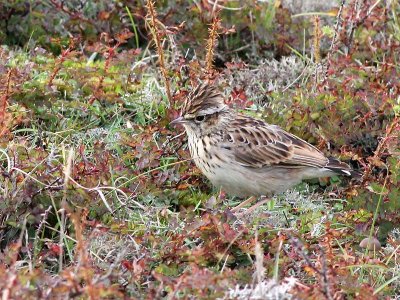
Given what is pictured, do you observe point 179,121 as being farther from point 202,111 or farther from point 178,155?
point 178,155

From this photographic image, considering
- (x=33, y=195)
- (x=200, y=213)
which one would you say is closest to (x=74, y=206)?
(x=33, y=195)

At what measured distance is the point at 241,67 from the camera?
29.2ft

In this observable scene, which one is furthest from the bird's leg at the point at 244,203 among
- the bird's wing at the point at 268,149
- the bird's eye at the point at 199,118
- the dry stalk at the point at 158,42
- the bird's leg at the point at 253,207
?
the dry stalk at the point at 158,42

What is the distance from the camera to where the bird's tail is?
24.9 feet

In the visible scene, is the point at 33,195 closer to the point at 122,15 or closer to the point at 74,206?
the point at 74,206

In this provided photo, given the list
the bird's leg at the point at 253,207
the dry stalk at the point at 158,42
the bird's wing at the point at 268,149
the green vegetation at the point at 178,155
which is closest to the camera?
the green vegetation at the point at 178,155

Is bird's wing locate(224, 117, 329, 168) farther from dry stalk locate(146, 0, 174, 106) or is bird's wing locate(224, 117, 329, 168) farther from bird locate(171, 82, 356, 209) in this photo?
dry stalk locate(146, 0, 174, 106)

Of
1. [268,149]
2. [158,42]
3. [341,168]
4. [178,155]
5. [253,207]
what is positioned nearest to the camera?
[253,207]

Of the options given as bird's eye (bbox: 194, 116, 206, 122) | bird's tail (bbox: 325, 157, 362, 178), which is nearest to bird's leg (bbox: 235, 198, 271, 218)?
bird's tail (bbox: 325, 157, 362, 178)

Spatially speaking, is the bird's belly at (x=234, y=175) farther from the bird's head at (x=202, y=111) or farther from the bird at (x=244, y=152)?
the bird's head at (x=202, y=111)

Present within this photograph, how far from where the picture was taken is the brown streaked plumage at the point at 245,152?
7.53 m

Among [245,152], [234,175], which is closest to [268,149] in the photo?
[245,152]

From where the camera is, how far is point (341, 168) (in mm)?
7586

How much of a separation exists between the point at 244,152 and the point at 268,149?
213mm
